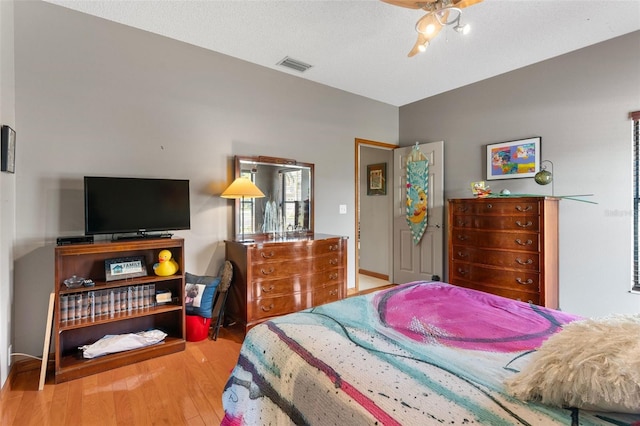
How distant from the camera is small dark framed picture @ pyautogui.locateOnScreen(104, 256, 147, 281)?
236 cm

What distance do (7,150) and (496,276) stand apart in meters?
4.12

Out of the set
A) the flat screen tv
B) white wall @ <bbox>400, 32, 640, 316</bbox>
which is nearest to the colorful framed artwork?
white wall @ <bbox>400, 32, 640, 316</bbox>

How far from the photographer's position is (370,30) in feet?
8.71

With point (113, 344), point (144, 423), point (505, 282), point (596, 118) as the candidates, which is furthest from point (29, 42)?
point (596, 118)

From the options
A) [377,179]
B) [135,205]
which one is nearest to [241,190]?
[135,205]

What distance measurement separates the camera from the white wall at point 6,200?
193cm

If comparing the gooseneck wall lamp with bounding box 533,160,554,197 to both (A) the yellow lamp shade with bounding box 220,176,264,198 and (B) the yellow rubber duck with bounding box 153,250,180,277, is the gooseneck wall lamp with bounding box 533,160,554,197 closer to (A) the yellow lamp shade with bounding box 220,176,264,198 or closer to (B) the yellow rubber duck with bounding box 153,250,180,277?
(A) the yellow lamp shade with bounding box 220,176,264,198

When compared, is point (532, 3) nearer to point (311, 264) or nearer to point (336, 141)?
point (336, 141)

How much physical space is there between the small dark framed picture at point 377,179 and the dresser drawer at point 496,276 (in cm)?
194

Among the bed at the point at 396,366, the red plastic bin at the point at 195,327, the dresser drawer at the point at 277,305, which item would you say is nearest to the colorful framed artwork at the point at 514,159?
the bed at the point at 396,366

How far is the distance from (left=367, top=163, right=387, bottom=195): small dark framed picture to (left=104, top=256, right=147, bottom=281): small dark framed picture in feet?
12.0

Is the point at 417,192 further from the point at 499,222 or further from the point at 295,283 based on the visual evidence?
the point at 295,283

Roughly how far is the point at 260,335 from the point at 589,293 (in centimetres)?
332

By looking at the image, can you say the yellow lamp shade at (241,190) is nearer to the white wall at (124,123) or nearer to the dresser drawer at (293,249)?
the white wall at (124,123)
